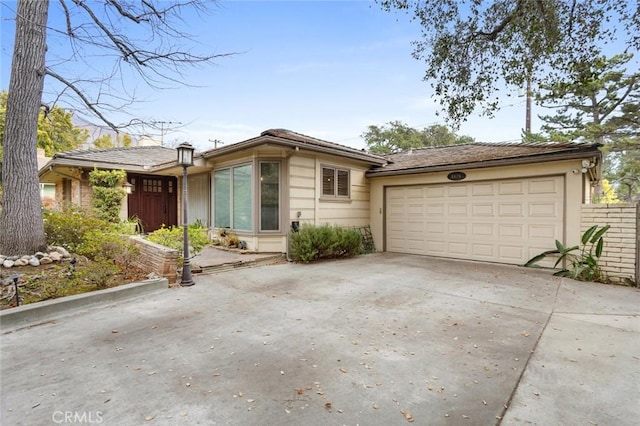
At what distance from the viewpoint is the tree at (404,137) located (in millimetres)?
26391

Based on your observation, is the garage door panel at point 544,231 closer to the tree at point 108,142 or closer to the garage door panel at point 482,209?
the garage door panel at point 482,209

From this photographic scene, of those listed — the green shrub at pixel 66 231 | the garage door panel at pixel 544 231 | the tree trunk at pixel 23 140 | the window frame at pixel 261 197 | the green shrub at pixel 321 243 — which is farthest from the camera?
the window frame at pixel 261 197

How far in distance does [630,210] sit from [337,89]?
992 centimetres

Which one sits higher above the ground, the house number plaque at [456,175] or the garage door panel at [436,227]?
the house number plaque at [456,175]

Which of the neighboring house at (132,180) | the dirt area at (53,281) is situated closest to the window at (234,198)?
the neighboring house at (132,180)

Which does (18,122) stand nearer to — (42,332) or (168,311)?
(42,332)

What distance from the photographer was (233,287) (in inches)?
209

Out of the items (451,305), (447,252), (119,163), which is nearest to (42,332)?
(451,305)

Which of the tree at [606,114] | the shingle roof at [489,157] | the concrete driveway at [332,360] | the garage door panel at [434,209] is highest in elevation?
the tree at [606,114]

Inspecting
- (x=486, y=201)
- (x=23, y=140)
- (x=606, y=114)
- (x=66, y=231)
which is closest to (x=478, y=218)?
(x=486, y=201)

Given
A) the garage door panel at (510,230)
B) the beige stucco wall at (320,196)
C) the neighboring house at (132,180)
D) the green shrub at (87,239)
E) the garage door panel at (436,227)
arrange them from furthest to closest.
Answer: the neighboring house at (132,180)
the garage door panel at (436,227)
the beige stucco wall at (320,196)
the garage door panel at (510,230)
the green shrub at (87,239)

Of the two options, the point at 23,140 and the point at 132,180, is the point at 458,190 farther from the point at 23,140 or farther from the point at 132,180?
the point at 132,180

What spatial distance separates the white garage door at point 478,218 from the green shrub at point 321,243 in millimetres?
1869

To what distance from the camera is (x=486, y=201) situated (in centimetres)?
779
